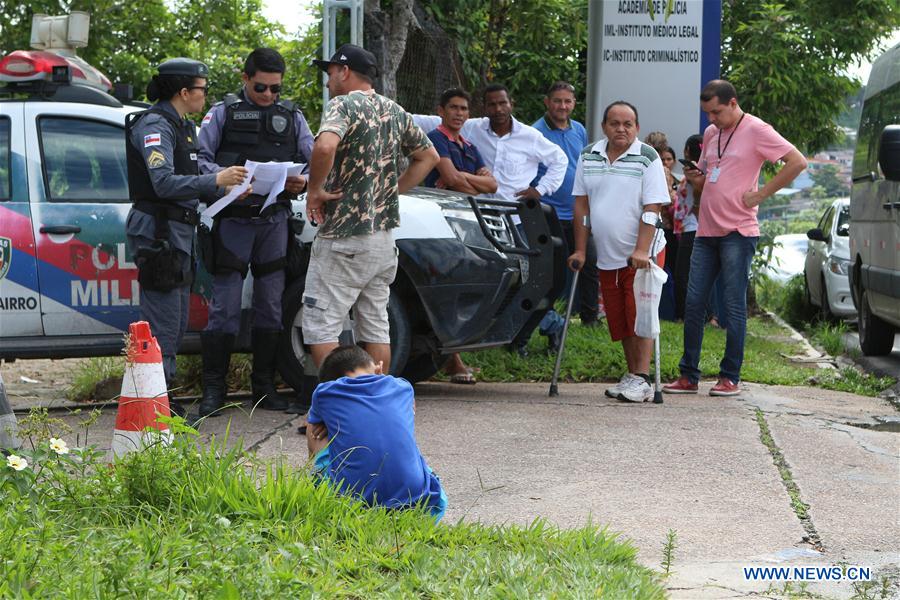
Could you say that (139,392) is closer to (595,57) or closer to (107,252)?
(107,252)

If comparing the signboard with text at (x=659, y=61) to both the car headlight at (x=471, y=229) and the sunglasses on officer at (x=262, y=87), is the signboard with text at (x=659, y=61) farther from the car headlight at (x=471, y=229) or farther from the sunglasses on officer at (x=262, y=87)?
the sunglasses on officer at (x=262, y=87)

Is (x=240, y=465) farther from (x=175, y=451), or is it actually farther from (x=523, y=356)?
(x=523, y=356)

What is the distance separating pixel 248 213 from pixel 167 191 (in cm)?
59

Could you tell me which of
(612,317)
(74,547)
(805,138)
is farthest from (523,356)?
(805,138)

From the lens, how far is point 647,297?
25.4 ft

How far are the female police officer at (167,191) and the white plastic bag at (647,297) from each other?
2635 mm

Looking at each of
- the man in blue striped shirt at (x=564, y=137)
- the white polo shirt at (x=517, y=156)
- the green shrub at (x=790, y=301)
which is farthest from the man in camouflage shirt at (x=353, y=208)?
the green shrub at (x=790, y=301)

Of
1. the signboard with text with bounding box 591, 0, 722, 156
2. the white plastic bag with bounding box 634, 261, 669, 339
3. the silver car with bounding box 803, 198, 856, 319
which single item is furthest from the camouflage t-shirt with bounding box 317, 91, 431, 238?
the silver car with bounding box 803, 198, 856, 319

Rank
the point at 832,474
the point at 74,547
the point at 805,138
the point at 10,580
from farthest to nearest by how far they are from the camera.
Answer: the point at 805,138
the point at 832,474
the point at 74,547
the point at 10,580

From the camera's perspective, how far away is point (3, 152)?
705cm

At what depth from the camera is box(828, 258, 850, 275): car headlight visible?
541 inches

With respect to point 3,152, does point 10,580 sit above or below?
below

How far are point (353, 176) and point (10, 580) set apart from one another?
330 cm

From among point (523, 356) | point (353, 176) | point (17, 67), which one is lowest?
point (523, 356)
